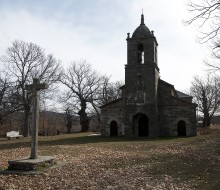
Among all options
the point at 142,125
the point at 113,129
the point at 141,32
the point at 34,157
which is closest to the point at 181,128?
the point at 142,125

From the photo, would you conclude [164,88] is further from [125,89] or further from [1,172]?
[1,172]

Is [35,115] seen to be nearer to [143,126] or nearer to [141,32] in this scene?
[143,126]

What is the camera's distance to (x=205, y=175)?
10.3 m

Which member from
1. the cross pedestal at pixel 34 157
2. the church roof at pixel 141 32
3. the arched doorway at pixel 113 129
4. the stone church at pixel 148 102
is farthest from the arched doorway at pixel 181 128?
the cross pedestal at pixel 34 157

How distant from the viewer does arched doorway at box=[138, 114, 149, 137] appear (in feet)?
113

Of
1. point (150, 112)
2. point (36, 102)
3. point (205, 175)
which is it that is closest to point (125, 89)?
point (150, 112)

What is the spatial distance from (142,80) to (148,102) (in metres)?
2.36

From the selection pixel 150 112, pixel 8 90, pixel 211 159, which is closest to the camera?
pixel 211 159

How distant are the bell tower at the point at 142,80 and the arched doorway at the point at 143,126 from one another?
1.54ft

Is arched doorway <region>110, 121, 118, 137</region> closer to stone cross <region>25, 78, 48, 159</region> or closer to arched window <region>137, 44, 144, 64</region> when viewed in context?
arched window <region>137, 44, 144, 64</region>

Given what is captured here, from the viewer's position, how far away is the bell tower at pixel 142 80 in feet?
109

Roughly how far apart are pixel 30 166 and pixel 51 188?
2.34 metres

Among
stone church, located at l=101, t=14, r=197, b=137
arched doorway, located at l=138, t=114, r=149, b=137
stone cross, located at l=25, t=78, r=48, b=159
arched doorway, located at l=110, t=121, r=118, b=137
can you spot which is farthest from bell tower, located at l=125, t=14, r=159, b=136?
stone cross, located at l=25, t=78, r=48, b=159

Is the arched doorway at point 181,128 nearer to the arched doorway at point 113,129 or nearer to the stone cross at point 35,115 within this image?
the arched doorway at point 113,129
